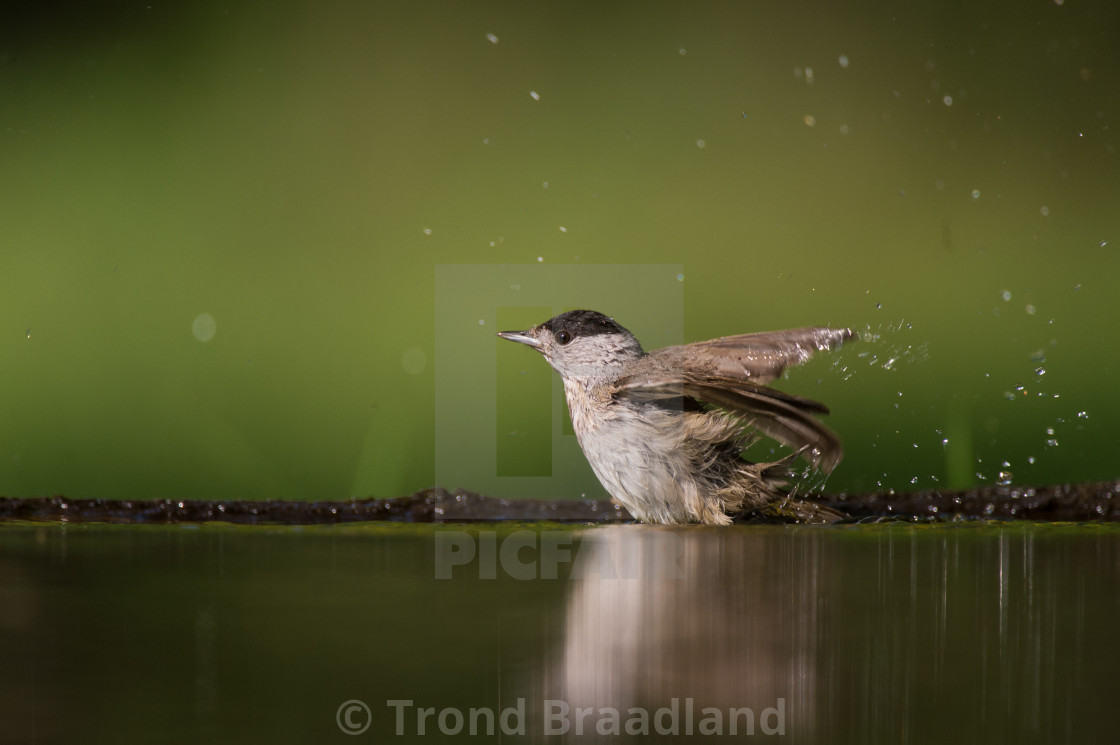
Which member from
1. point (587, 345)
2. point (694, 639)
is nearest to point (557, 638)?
point (694, 639)

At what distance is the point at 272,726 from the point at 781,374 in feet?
6.60

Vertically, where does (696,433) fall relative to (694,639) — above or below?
above

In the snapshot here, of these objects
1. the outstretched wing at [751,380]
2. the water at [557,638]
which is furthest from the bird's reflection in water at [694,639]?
the outstretched wing at [751,380]

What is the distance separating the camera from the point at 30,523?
2.44 metres

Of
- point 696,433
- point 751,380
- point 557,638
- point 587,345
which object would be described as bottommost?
point 557,638

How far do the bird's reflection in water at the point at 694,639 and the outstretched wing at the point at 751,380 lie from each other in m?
0.59

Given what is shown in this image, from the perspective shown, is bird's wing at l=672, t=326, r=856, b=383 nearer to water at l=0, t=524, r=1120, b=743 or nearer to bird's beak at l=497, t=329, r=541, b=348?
bird's beak at l=497, t=329, r=541, b=348

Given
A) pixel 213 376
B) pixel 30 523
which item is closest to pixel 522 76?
pixel 213 376

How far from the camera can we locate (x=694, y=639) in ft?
3.79

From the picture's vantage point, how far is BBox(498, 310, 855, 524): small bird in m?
2.60

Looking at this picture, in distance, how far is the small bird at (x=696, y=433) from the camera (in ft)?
8.53

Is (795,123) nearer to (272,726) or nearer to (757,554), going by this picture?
(757,554)

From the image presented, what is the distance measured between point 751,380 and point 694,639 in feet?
5.13

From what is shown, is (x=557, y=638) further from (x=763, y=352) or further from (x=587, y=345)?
(x=587, y=345)
